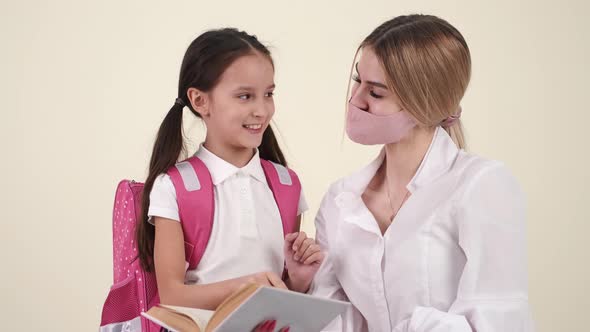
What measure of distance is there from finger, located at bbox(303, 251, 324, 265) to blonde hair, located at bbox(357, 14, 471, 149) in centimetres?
48

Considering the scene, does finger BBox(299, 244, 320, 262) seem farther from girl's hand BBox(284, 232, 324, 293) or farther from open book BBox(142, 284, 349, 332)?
open book BBox(142, 284, 349, 332)

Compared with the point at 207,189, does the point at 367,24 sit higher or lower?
higher

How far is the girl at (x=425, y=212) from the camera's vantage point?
2393 millimetres

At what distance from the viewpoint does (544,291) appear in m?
4.95

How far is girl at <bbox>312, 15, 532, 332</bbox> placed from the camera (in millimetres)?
2393

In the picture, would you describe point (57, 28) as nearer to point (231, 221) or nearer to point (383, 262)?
point (231, 221)

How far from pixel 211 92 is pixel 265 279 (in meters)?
0.63

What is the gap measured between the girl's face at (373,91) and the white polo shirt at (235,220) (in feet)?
1.49

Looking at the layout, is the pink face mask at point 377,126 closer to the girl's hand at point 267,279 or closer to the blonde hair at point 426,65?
the blonde hair at point 426,65

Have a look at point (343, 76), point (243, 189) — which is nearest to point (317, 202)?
point (343, 76)

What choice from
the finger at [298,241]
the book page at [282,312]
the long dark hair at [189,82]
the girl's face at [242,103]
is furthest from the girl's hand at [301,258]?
the long dark hair at [189,82]

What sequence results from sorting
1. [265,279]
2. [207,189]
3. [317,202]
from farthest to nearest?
[317,202]
[207,189]
[265,279]

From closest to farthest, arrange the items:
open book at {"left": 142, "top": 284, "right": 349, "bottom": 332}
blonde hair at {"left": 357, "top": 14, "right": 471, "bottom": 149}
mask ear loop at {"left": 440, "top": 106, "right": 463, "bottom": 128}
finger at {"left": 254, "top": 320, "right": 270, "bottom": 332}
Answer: open book at {"left": 142, "top": 284, "right": 349, "bottom": 332}
finger at {"left": 254, "top": 320, "right": 270, "bottom": 332}
blonde hair at {"left": 357, "top": 14, "right": 471, "bottom": 149}
mask ear loop at {"left": 440, "top": 106, "right": 463, "bottom": 128}

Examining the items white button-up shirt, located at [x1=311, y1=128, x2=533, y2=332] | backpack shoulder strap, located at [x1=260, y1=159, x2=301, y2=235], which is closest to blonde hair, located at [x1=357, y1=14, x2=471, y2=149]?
white button-up shirt, located at [x1=311, y1=128, x2=533, y2=332]
